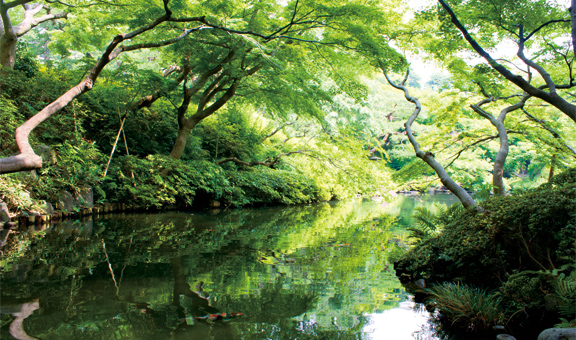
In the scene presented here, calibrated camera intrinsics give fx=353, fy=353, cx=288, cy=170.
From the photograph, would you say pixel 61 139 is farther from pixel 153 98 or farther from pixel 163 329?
pixel 163 329

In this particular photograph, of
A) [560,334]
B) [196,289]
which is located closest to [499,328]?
[560,334]

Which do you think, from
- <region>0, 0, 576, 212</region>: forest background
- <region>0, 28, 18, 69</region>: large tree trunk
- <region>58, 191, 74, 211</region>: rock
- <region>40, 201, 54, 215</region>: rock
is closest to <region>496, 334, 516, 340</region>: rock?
<region>0, 0, 576, 212</region>: forest background

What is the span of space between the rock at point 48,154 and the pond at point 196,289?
210 centimetres

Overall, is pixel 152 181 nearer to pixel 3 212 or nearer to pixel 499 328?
pixel 3 212

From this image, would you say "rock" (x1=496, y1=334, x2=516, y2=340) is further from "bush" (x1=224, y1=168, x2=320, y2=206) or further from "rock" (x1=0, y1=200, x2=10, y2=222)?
"bush" (x1=224, y1=168, x2=320, y2=206)

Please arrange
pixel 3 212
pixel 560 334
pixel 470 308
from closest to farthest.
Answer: pixel 560 334 < pixel 470 308 < pixel 3 212

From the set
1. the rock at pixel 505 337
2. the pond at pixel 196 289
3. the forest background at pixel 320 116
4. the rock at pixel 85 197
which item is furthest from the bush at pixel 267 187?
the rock at pixel 505 337

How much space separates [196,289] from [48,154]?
623 cm

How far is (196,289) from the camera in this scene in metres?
3.47

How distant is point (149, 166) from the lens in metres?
10.2

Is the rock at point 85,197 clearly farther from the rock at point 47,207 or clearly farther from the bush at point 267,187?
the bush at point 267,187

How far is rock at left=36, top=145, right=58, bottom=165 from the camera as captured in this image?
24.7 feet

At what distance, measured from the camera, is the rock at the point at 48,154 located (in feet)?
24.7

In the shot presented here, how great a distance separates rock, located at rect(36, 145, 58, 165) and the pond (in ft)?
6.88
